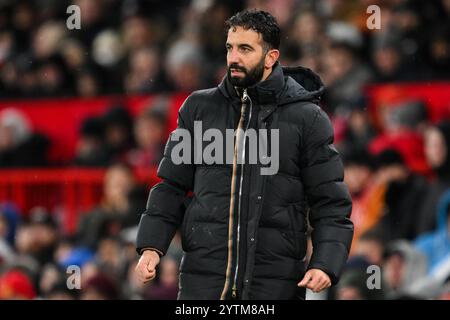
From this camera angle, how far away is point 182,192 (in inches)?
232

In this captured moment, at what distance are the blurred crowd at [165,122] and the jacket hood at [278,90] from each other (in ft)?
8.90

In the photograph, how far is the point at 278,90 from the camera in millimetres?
5812

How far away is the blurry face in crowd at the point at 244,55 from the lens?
572 centimetres

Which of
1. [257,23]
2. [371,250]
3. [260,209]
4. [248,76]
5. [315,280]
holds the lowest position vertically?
[371,250]

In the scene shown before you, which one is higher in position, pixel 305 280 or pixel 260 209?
pixel 260 209

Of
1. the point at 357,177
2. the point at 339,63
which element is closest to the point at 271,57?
the point at 357,177

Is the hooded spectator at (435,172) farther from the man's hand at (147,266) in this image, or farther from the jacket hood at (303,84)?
the man's hand at (147,266)

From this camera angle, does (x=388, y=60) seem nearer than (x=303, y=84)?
No

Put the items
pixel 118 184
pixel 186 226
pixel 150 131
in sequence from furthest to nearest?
pixel 150 131, pixel 118 184, pixel 186 226

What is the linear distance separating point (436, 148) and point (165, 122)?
3.14 meters

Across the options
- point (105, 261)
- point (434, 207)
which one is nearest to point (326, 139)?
point (434, 207)

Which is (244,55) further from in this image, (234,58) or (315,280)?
(315,280)

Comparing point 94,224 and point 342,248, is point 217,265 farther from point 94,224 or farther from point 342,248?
point 94,224

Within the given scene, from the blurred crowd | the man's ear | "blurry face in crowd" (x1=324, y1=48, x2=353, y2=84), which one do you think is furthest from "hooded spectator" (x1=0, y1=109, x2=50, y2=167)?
the man's ear
